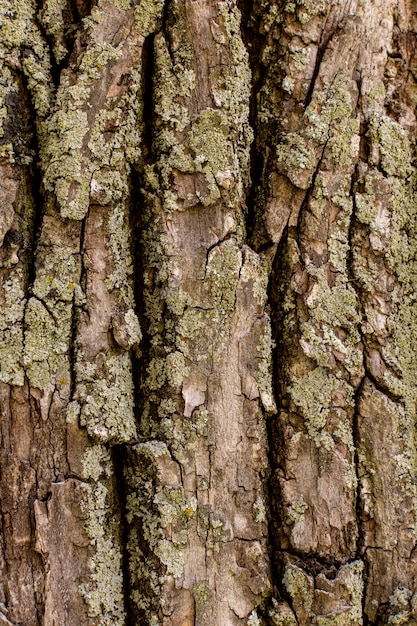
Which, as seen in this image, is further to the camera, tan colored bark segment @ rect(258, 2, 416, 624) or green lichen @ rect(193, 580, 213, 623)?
tan colored bark segment @ rect(258, 2, 416, 624)

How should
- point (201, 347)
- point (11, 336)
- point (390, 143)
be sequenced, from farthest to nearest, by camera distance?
point (390, 143) < point (201, 347) < point (11, 336)

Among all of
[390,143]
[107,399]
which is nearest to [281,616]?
[107,399]

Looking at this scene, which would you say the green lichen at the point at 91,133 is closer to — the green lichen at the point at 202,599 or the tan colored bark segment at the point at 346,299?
the tan colored bark segment at the point at 346,299

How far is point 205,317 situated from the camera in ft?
6.22

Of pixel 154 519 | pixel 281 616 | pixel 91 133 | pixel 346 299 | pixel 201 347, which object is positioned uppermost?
pixel 91 133

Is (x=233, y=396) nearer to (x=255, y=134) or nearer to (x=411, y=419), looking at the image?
(x=411, y=419)

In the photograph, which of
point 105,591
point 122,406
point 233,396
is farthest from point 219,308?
point 105,591

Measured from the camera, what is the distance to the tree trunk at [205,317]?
5.88 ft

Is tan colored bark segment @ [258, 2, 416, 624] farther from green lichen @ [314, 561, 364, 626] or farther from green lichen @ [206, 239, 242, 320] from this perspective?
green lichen @ [206, 239, 242, 320]

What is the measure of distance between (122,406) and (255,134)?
40.2 inches

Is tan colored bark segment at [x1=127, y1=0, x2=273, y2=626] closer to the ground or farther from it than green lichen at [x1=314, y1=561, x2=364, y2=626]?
farther from it

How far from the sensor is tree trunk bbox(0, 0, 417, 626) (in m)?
1.79

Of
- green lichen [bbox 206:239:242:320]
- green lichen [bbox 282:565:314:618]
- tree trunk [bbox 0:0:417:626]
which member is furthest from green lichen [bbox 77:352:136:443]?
green lichen [bbox 282:565:314:618]

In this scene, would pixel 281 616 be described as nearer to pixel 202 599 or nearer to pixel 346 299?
pixel 202 599
